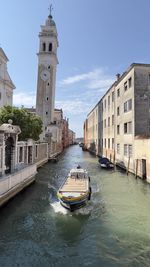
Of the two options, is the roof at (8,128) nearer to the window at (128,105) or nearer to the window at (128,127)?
the window at (128,127)

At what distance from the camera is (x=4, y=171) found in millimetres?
15883

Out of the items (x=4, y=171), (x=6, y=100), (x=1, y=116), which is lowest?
(x=4, y=171)

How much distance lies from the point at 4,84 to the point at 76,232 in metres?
33.1

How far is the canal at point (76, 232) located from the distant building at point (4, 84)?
81.9 feet

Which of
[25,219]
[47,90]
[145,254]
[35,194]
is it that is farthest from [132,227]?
[47,90]

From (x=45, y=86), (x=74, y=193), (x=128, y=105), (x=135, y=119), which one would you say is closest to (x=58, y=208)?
(x=74, y=193)

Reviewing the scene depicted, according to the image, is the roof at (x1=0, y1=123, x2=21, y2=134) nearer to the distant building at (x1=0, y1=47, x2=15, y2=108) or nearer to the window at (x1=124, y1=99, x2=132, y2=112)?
the window at (x1=124, y1=99, x2=132, y2=112)

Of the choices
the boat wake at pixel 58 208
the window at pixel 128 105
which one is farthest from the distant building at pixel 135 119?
the boat wake at pixel 58 208

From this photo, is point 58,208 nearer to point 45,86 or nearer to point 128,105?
point 128,105

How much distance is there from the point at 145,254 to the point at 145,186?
37.6 feet

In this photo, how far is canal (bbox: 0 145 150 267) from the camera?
27.1 feet

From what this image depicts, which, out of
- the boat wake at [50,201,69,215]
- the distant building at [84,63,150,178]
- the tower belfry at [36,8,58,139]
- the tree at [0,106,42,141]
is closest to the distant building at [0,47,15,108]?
the tree at [0,106,42,141]

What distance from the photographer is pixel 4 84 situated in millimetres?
38625

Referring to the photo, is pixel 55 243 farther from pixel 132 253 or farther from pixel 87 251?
pixel 132 253
